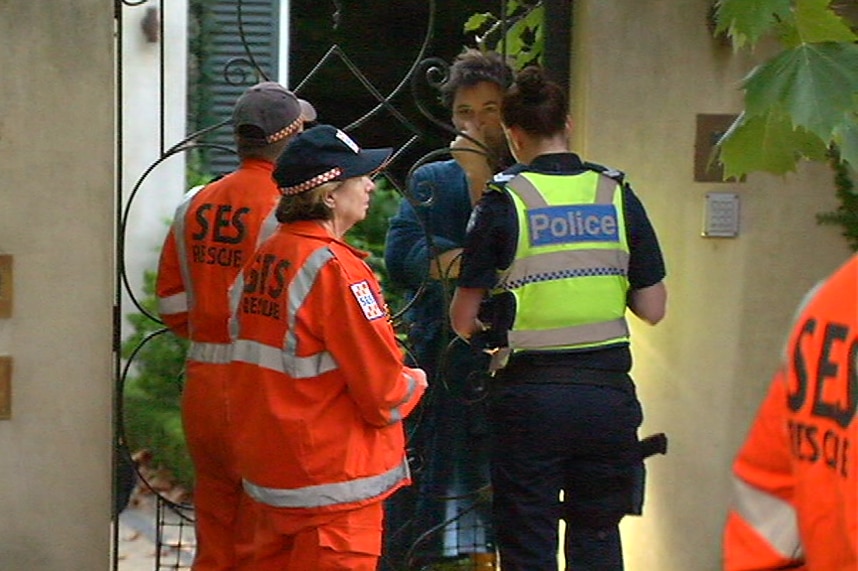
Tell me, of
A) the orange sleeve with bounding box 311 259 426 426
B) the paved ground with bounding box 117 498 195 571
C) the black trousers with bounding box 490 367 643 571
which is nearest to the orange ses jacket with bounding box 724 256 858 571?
the orange sleeve with bounding box 311 259 426 426

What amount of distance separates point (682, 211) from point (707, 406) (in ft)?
2.09

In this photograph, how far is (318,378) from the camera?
3.60 meters

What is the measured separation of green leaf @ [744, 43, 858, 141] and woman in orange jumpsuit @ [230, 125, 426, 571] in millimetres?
1060

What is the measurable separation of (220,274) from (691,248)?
1539 mm

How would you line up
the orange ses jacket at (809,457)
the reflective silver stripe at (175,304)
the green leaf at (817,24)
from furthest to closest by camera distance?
1. the reflective silver stripe at (175,304)
2. the green leaf at (817,24)
3. the orange ses jacket at (809,457)

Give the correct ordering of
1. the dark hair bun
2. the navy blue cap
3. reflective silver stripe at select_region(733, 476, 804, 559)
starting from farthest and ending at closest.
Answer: the dark hair bun, the navy blue cap, reflective silver stripe at select_region(733, 476, 804, 559)

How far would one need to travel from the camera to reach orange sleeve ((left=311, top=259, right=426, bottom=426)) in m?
3.56

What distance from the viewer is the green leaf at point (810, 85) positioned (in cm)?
376

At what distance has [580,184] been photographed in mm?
4090

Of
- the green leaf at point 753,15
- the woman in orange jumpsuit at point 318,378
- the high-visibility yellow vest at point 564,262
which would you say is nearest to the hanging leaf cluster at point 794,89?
the green leaf at point 753,15

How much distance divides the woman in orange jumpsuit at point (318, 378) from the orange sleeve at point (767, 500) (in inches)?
59.4

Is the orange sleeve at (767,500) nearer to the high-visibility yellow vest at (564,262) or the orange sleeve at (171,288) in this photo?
the high-visibility yellow vest at (564,262)

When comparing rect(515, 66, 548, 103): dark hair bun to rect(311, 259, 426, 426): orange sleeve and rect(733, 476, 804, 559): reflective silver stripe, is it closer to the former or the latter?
rect(311, 259, 426, 426): orange sleeve

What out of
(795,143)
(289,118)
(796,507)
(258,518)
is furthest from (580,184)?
(796,507)
